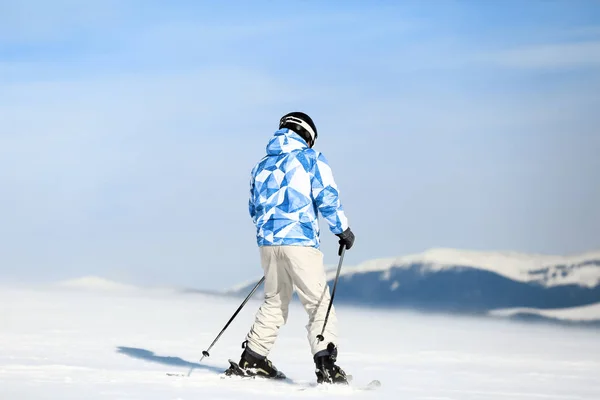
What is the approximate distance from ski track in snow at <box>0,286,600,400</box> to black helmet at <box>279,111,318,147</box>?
5.69 ft

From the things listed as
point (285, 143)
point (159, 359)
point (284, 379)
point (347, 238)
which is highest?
point (285, 143)

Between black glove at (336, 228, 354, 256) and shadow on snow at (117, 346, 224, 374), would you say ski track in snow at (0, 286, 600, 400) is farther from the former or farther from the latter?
black glove at (336, 228, 354, 256)

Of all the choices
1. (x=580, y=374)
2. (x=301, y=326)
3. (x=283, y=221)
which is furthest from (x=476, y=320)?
(x=283, y=221)

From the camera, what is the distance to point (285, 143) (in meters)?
7.15

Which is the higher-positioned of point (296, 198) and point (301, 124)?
point (301, 124)

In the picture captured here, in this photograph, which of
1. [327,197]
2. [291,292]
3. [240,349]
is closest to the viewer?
[327,197]

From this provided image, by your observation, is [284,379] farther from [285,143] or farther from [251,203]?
[285,143]

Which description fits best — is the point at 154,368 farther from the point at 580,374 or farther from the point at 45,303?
the point at 45,303

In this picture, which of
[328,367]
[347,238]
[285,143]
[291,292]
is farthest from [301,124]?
[328,367]

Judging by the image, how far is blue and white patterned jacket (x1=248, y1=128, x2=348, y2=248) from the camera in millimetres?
7000

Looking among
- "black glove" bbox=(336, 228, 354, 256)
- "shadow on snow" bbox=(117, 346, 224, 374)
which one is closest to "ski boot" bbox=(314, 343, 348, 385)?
"black glove" bbox=(336, 228, 354, 256)

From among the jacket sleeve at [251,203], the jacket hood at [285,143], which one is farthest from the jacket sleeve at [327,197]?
the jacket sleeve at [251,203]

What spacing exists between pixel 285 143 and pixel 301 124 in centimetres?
19

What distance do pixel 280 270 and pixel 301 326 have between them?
14.3 ft
